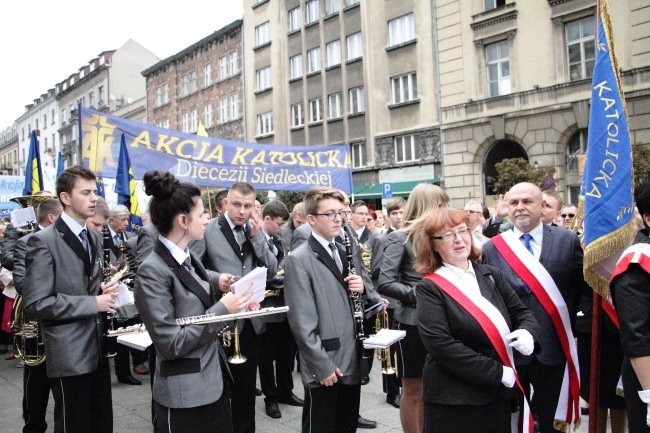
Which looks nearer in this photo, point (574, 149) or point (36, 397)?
point (36, 397)

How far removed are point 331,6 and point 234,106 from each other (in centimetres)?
986

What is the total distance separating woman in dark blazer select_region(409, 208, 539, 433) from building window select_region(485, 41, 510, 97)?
20518 mm

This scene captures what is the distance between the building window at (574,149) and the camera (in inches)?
805

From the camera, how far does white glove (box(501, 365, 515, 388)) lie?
2.92 m

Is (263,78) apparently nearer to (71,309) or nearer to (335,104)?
(335,104)

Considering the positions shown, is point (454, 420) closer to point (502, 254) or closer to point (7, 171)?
point (502, 254)

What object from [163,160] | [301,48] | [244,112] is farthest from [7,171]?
[163,160]

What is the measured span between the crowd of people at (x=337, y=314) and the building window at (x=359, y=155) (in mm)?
22876

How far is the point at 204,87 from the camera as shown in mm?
38781

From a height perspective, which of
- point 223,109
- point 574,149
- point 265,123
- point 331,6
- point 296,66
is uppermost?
point 331,6

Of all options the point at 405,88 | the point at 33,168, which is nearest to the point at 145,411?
the point at 33,168

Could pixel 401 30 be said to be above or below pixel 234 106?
above

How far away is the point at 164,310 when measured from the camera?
3.00 meters

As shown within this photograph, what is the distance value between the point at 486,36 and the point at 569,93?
4.12 meters
